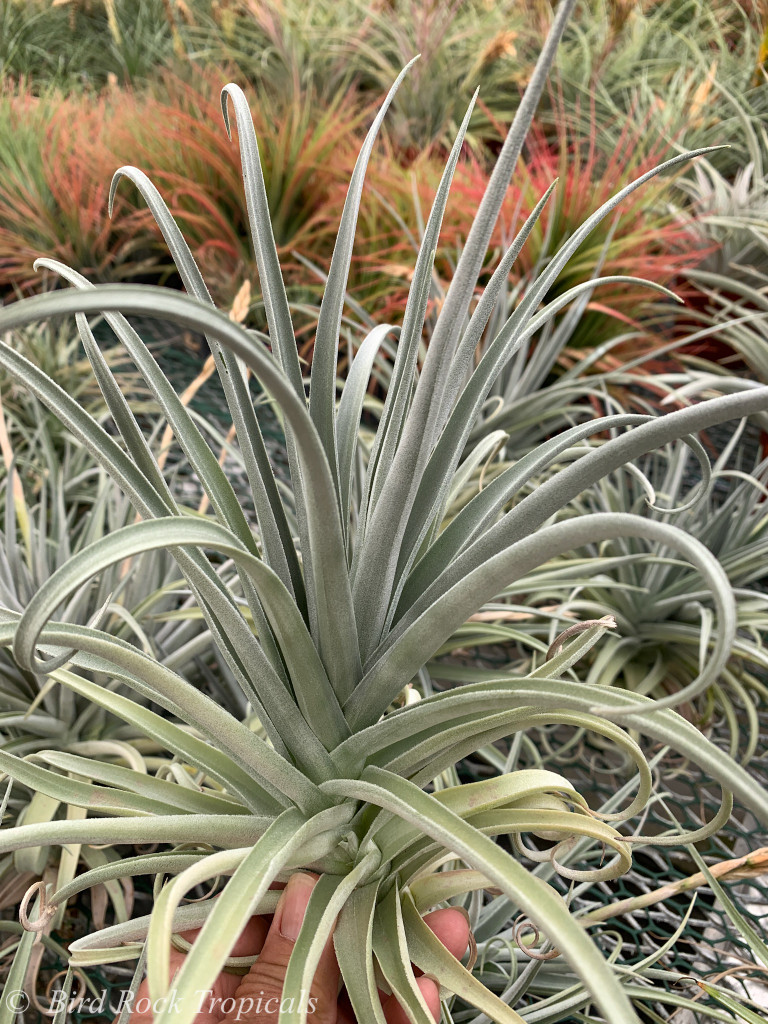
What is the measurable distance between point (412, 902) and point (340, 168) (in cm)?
170

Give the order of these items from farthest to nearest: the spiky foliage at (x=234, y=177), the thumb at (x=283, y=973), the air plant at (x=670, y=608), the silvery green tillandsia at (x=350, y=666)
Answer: the spiky foliage at (x=234, y=177), the air plant at (x=670, y=608), the thumb at (x=283, y=973), the silvery green tillandsia at (x=350, y=666)

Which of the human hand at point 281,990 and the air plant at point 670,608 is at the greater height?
the human hand at point 281,990

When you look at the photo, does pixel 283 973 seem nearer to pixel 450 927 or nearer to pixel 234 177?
pixel 450 927

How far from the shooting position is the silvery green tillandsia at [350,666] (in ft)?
0.99

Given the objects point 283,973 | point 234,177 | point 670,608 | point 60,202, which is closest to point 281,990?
point 283,973

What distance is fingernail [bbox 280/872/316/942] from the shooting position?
0.42 m

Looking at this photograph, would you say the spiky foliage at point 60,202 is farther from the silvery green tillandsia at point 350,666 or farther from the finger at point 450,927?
the finger at point 450,927

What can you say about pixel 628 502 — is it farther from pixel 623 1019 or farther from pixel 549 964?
pixel 623 1019

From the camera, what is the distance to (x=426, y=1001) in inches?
17.2

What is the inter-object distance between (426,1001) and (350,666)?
0.21 meters

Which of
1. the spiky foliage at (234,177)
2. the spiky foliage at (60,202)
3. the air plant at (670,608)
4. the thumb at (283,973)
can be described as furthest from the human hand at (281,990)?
the spiky foliage at (60,202)

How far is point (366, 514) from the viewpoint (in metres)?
0.48

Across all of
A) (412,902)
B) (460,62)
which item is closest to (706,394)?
(412,902)

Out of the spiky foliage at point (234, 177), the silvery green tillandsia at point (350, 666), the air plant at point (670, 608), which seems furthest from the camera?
the spiky foliage at point (234, 177)
